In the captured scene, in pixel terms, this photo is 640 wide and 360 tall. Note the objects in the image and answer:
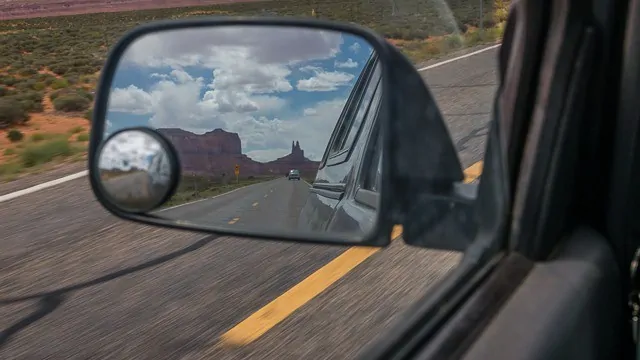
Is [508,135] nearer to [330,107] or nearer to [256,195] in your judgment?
[330,107]

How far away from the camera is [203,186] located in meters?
2.15

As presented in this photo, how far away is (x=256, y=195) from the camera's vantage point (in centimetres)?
204

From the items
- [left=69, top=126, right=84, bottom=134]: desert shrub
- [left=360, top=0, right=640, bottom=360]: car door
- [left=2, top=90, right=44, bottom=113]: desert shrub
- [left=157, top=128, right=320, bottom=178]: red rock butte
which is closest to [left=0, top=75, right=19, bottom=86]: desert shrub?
[left=2, top=90, right=44, bottom=113]: desert shrub

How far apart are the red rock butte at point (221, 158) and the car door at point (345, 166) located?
0.22 feet

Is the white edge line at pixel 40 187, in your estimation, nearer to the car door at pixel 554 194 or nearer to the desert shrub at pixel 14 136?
the car door at pixel 554 194

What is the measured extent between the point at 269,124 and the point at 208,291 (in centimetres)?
221

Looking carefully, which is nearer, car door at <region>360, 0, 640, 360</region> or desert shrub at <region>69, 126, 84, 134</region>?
car door at <region>360, 0, 640, 360</region>

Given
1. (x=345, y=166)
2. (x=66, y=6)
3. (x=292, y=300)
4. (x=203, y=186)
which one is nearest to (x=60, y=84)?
(x=66, y=6)

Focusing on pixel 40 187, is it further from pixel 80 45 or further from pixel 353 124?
pixel 80 45

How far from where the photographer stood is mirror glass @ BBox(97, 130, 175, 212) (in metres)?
1.97

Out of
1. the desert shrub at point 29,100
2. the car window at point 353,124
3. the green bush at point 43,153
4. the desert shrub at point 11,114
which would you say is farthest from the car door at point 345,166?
the desert shrub at point 29,100

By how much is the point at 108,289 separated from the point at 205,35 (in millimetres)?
2589

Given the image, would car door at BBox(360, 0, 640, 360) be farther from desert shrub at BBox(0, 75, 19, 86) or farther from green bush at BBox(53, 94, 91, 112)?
desert shrub at BBox(0, 75, 19, 86)

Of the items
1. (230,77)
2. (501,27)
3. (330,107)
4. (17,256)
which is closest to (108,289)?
(17,256)
